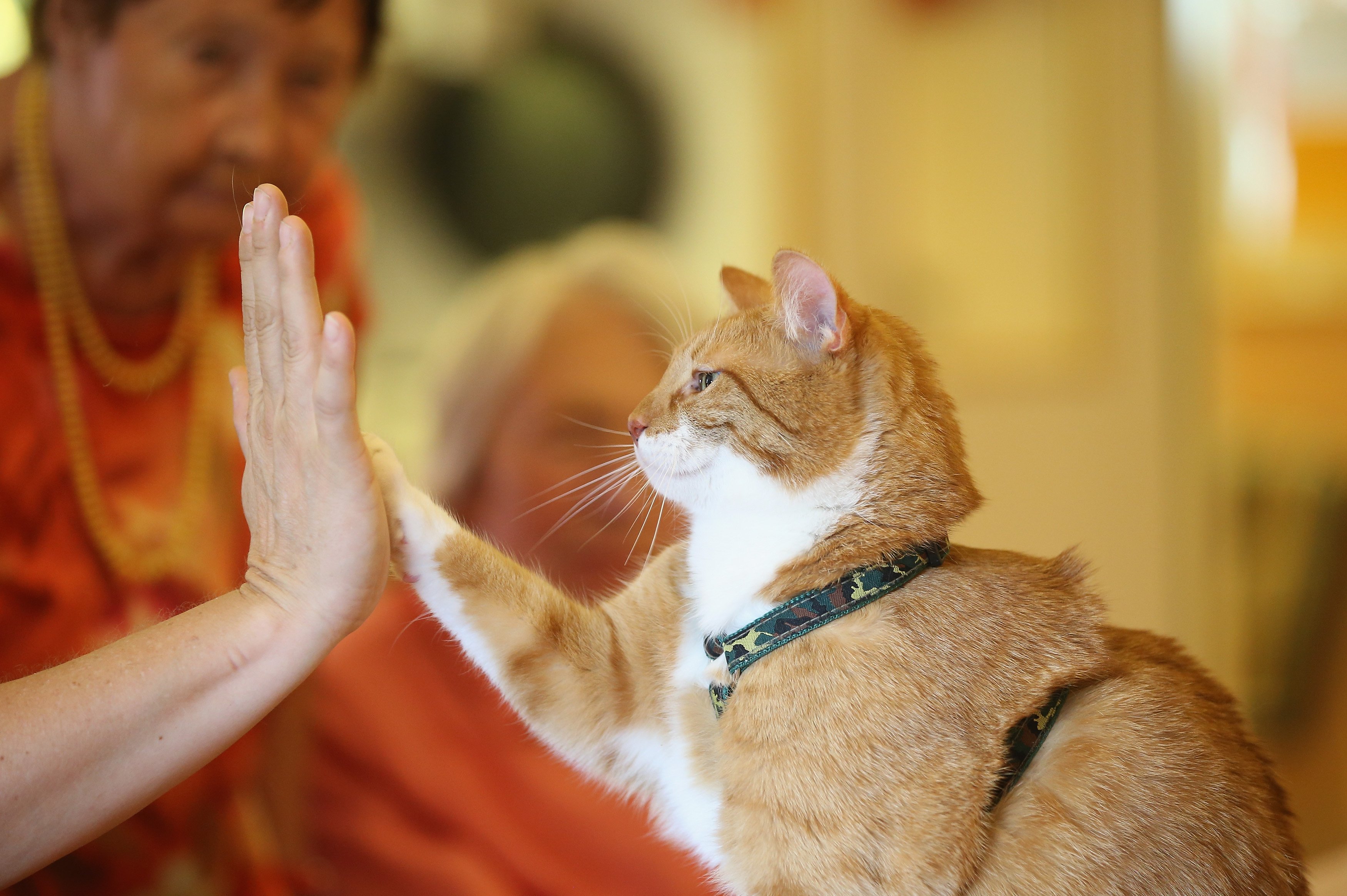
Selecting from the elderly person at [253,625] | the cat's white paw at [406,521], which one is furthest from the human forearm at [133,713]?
the cat's white paw at [406,521]

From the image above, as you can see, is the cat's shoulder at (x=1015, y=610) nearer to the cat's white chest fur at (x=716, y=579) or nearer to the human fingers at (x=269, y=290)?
the cat's white chest fur at (x=716, y=579)

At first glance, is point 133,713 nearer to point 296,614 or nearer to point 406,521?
point 296,614

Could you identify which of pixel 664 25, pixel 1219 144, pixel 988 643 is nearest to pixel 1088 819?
pixel 988 643

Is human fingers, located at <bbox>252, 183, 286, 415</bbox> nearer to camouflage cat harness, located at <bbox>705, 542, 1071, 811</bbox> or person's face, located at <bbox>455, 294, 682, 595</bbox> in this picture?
camouflage cat harness, located at <bbox>705, 542, 1071, 811</bbox>

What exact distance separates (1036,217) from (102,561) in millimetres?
2384

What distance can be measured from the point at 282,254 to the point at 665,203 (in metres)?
1.19

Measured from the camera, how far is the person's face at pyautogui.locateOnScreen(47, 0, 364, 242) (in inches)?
38.6

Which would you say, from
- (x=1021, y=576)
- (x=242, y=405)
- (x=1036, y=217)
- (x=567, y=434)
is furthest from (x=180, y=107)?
(x=1036, y=217)

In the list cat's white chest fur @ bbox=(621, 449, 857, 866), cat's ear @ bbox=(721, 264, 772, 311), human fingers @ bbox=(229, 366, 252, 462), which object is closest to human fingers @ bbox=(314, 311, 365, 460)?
human fingers @ bbox=(229, 366, 252, 462)

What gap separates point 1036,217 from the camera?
2.69 m

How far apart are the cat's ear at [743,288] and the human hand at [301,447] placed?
16.5 inches

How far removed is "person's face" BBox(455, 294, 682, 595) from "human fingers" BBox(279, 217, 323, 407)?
0.71m

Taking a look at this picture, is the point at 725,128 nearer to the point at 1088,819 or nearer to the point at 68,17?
the point at 68,17

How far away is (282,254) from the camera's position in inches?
26.4
